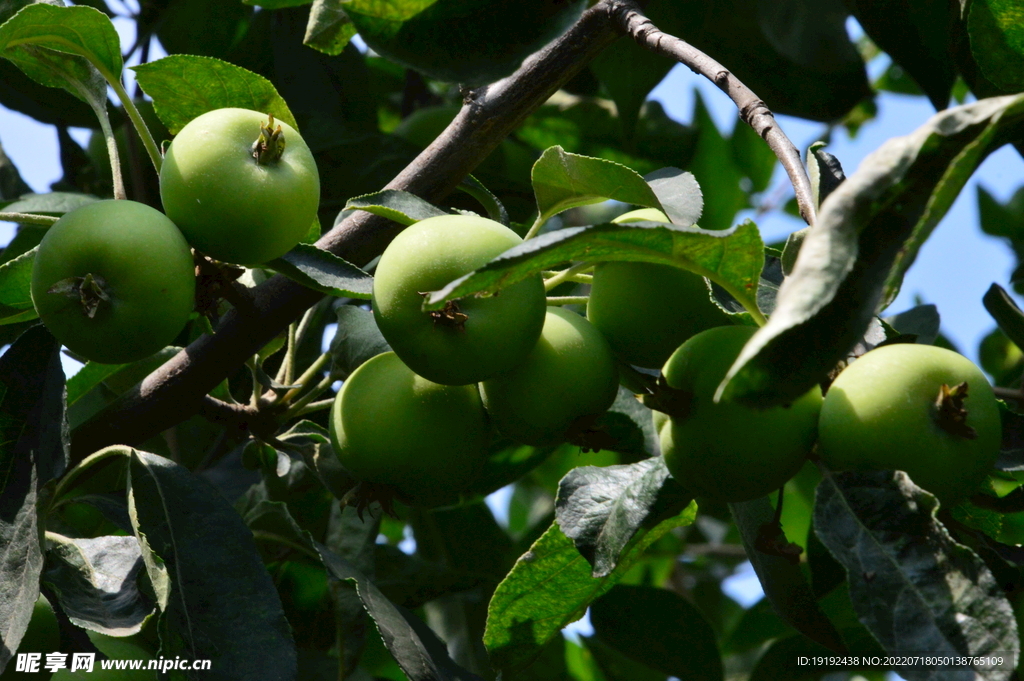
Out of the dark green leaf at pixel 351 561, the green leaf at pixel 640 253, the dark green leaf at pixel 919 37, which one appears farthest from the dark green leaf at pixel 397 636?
the dark green leaf at pixel 919 37

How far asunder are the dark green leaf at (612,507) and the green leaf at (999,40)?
603 mm

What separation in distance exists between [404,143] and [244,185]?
926 mm

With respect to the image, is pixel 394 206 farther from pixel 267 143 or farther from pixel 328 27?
pixel 328 27

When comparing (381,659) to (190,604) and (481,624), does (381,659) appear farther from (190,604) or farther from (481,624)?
(190,604)

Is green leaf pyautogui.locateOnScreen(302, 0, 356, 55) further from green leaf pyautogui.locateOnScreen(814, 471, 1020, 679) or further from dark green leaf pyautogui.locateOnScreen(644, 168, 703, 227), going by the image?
green leaf pyautogui.locateOnScreen(814, 471, 1020, 679)

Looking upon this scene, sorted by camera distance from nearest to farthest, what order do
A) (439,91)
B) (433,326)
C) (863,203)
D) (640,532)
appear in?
(863,203) < (433,326) < (640,532) < (439,91)

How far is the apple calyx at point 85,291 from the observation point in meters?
0.91

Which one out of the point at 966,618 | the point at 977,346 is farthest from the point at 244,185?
the point at 977,346

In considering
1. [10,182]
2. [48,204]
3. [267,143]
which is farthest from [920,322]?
[10,182]

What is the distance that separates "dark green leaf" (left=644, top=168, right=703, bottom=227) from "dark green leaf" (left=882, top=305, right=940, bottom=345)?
63 cm

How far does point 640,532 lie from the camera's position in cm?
99

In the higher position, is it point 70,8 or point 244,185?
point 70,8

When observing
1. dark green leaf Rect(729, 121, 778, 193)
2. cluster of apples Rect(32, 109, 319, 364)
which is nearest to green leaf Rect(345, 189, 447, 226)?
cluster of apples Rect(32, 109, 319, 364)

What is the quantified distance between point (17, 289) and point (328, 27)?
1.75 feet
